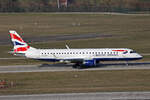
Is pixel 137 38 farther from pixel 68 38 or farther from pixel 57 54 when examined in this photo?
pixel 57 54

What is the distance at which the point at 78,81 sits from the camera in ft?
148

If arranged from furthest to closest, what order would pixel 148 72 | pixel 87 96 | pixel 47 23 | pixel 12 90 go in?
pixel 47 23 < pixel 148 72 < pixel 12 90 < pixel 87 96

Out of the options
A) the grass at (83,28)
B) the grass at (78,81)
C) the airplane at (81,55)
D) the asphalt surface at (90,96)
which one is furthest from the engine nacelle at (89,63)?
the asphalt surface at (90,96)

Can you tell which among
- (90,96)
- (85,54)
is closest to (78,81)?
(90,96)

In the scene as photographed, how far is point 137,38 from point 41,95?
64.6m

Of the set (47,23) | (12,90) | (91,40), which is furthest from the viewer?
(47,23)

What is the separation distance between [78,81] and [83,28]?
78488 millimetres

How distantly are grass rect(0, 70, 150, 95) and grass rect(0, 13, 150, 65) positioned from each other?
57.4 feet

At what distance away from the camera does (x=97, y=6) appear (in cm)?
19312

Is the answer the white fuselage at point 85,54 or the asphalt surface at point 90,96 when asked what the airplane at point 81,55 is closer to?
the white fuselage at point 85,54

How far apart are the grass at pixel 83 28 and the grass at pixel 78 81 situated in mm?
17505

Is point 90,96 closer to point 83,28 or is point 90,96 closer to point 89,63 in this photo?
point 89,63

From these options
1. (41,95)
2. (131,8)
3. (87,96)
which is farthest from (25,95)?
(131,8)

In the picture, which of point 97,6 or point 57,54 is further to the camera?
point 97,6
